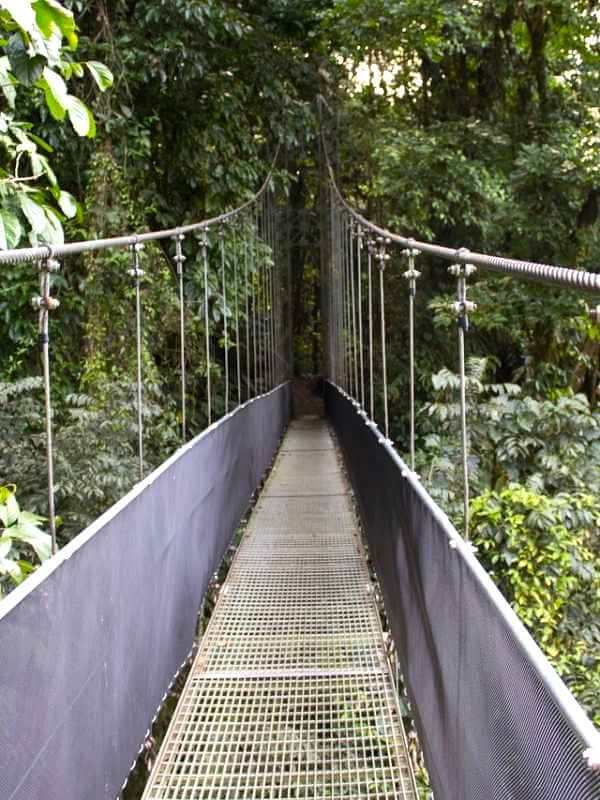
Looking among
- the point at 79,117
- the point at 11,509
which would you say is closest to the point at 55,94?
the point at 79,117

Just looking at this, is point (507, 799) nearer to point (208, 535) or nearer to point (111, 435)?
point (208, 535)

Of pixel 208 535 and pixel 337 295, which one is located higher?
pixel 337 295

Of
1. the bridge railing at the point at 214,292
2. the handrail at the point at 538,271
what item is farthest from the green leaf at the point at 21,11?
the handrail at the point at 538,271

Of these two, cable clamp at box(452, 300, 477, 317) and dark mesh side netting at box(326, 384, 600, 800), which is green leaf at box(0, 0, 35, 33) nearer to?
cable clamp at box(452, 300, 477, 317)

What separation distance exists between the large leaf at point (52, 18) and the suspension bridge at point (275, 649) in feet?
0.92

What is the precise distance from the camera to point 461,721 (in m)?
1.14

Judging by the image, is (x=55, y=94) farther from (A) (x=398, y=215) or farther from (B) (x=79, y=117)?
(A) (x=398, y=215)

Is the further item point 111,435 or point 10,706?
point 111,435

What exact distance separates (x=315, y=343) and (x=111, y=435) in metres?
10.6

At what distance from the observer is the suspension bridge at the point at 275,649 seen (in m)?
0.90

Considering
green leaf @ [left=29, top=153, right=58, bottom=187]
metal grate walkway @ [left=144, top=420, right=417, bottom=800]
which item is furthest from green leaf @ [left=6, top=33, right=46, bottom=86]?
metal grate walkway @ [left=144, top=420, right=417, bottom=800]

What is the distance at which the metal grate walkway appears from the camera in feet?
5.96

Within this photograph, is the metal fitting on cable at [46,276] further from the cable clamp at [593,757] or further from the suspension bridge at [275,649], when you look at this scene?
the cable clamp at [593,757]

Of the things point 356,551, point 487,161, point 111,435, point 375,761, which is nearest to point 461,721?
point 375,761
